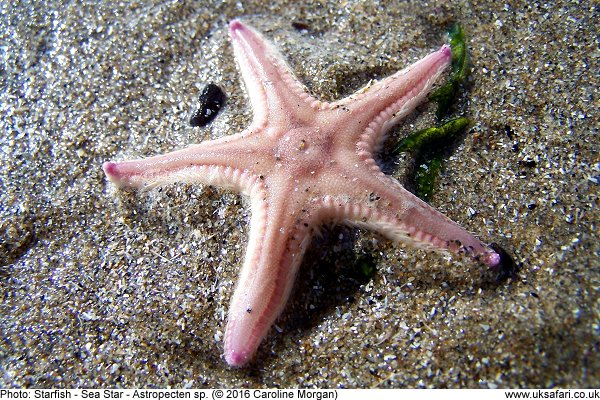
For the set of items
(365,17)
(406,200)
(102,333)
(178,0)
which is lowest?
(102,333)

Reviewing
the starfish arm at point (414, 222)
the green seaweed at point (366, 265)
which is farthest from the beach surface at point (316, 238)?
the starfish arm at point (414, 222)

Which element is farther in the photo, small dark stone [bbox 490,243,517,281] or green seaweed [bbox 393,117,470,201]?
green seaweed [bbox 393,117,470,201]

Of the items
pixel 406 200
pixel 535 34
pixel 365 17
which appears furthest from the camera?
pixel 365 17

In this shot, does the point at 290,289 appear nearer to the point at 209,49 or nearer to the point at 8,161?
the point at 209,49

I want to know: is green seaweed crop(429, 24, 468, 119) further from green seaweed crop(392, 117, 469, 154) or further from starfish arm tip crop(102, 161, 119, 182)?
starfish arm tip crop(102, 161, 119, 182)

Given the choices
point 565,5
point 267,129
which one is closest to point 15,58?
point 267,129

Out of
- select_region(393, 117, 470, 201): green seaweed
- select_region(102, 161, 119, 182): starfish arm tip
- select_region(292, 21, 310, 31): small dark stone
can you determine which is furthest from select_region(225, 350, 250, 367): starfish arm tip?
select_region(292, 21, 310, 31): small dark stone
